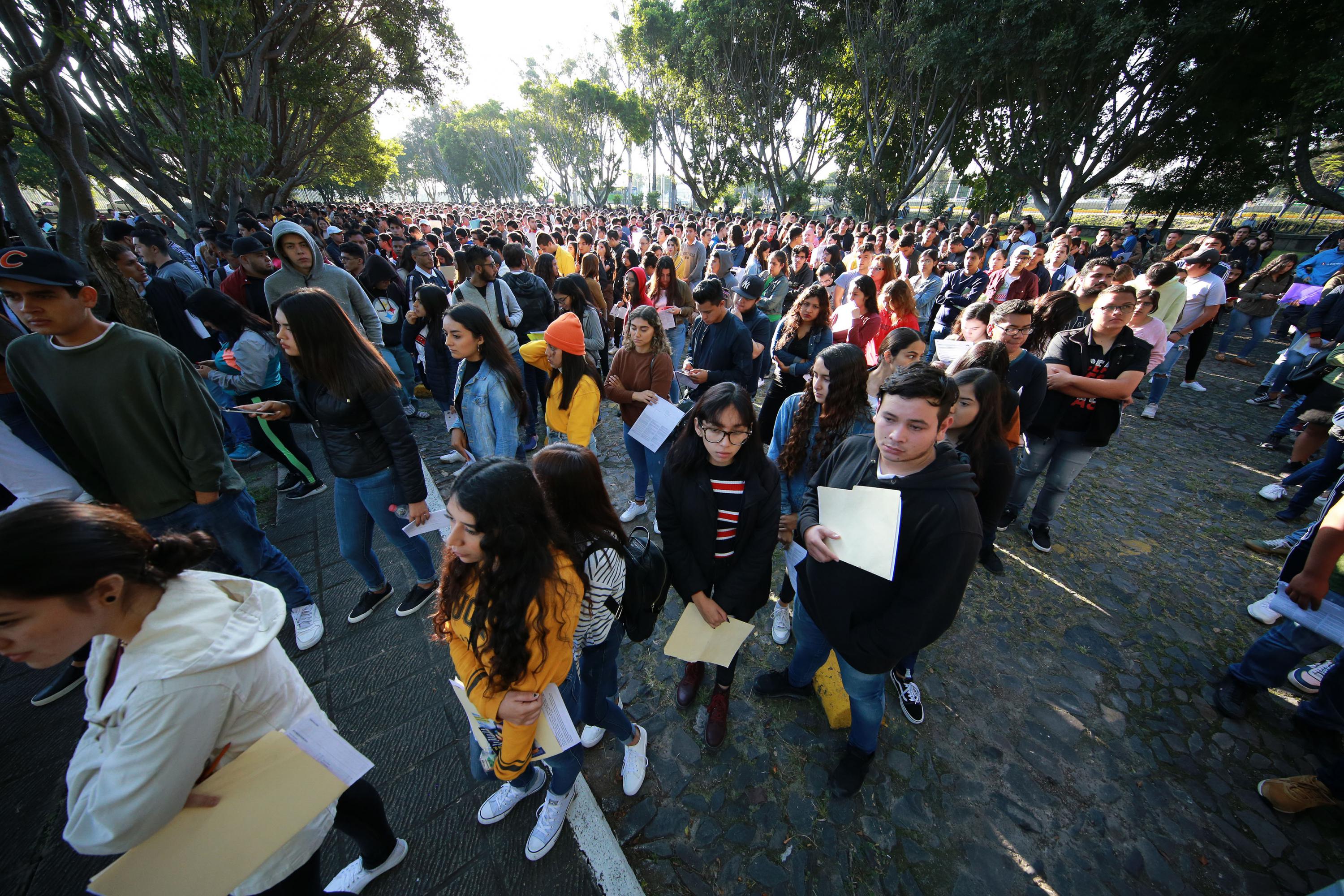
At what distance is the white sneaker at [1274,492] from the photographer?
177 inches

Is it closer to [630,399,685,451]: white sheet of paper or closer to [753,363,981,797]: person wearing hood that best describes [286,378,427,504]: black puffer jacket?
[630,399,685,451]: white sheet of paper

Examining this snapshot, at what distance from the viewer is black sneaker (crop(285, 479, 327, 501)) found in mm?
4309

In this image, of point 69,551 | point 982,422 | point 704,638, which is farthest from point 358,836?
point 982,422

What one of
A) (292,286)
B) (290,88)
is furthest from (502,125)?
(292,286)

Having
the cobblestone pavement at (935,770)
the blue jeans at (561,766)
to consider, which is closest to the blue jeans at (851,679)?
the cobblestone pavement at (935,770)

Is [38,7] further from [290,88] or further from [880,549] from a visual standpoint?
[290,88]

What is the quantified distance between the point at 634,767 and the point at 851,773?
1.04 m

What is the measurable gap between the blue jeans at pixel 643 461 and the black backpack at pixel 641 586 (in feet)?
4.71

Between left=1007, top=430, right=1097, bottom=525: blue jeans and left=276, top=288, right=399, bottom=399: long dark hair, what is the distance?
4.45 metres

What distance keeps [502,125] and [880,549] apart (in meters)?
61.8

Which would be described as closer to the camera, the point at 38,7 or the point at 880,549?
the point at 880,549

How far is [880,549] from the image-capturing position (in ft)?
5.54

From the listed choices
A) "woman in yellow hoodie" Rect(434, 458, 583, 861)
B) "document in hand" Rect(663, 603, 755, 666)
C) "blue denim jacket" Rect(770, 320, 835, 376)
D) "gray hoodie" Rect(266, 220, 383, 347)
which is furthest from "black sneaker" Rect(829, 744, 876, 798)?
"gray hoodie" Rect(266, 220, 383, 347)

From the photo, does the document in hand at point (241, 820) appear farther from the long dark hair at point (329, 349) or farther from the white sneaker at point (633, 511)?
the white sneaker at point (633, 511)
